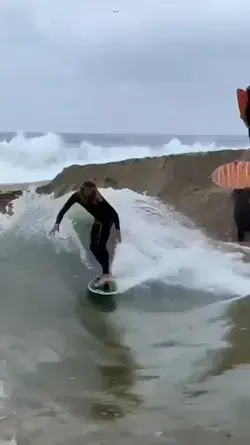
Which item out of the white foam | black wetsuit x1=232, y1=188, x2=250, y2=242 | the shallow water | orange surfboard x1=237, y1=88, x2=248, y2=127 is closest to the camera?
the shallow water

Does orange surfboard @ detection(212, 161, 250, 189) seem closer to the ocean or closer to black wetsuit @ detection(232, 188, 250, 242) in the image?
black wetsuit @ detection(232, 188, 250, 242)

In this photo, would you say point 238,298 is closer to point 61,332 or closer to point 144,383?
point 61,332

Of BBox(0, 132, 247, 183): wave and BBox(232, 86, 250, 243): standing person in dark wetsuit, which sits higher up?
BBox(0, 132, 247, 183): wave

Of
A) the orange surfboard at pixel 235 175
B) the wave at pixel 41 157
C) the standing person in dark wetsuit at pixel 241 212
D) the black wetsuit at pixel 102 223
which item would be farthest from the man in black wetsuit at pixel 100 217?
the wave at pixel 41 157

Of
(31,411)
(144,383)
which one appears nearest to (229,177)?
(144,383)

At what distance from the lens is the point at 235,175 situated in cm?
914

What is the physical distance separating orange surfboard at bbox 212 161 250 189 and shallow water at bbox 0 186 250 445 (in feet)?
2.89

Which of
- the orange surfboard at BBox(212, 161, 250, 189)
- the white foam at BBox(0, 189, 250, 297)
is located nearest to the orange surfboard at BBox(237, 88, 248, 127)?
the orange surfboard at BBox(212, 161, 250, 189)

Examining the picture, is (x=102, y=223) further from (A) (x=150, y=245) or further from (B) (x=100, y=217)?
(A) (x=150, y=245)

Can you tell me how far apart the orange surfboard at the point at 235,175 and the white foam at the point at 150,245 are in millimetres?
855

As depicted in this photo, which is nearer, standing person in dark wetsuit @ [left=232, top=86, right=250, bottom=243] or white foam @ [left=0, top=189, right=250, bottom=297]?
white foam @ [left=0, top=189, right=250, bottom=297]

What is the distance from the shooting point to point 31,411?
3688 mm

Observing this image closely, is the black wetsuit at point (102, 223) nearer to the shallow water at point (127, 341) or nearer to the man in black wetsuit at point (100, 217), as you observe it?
the man in black wetsuit at point (100, 217)

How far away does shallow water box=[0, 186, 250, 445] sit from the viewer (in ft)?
11.5
